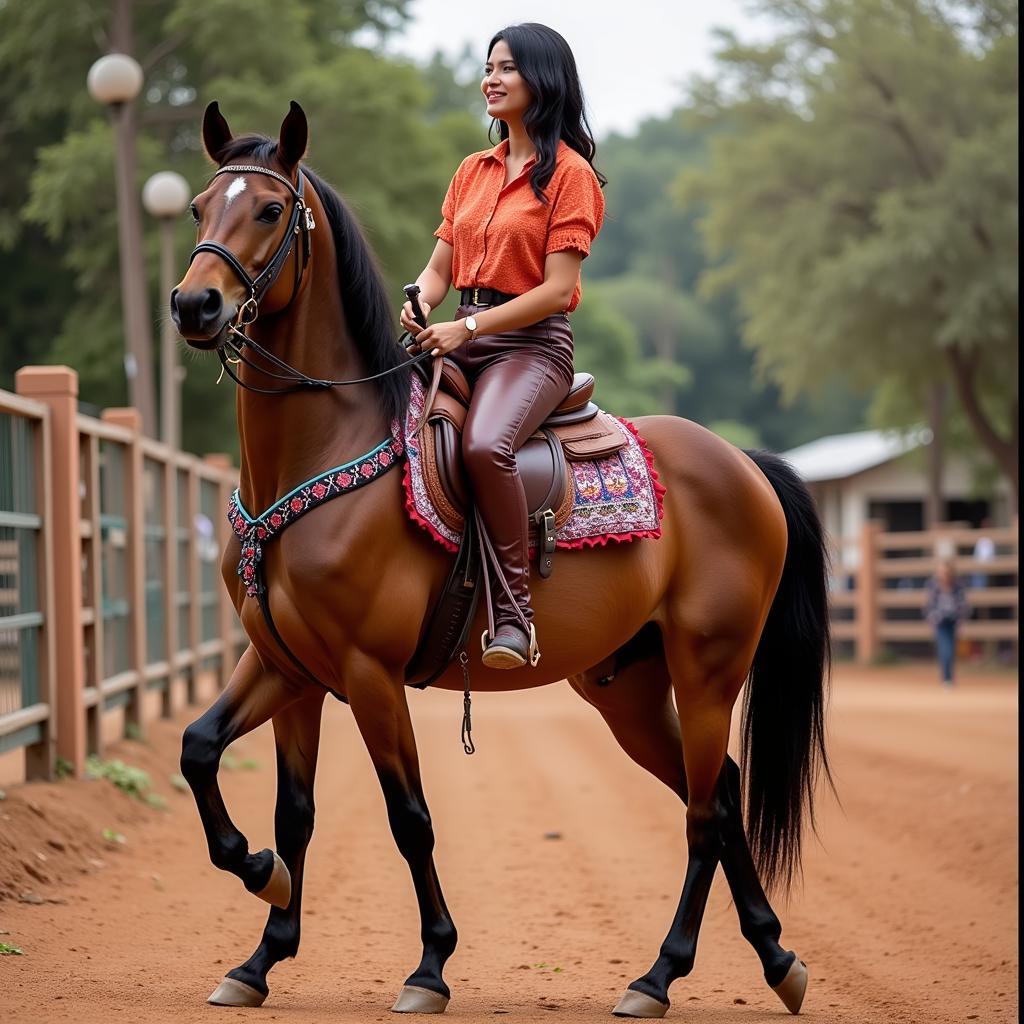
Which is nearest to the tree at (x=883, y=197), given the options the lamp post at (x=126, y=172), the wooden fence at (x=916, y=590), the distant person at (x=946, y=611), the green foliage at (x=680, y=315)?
the wooden fence at (x=916, y=590)

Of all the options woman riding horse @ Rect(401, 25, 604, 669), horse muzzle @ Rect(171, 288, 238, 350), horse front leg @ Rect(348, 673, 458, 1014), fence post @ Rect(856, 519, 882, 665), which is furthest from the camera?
fence post @ Rect(856, 519, 882, 665)

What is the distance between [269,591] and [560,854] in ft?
14.2

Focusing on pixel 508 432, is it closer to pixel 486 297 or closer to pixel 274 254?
pixel 486 297

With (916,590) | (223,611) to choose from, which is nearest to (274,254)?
(223,611)

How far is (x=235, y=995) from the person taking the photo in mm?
4941

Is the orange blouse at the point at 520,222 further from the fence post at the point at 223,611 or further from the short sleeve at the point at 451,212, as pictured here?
the fence post at the point at 223,611

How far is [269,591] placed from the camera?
4.90 meters

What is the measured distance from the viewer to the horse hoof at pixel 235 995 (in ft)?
16.1

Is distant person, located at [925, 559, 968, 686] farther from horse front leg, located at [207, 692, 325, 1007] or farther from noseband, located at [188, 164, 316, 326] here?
noseband, located at [188, 164, 316, 326]

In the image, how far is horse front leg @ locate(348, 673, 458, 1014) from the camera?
15.8 ft

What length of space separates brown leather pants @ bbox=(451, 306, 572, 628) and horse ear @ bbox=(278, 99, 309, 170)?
Answer: 84cm

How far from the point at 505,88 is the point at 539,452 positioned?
4.18ft

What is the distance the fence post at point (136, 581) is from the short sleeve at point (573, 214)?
6.70m

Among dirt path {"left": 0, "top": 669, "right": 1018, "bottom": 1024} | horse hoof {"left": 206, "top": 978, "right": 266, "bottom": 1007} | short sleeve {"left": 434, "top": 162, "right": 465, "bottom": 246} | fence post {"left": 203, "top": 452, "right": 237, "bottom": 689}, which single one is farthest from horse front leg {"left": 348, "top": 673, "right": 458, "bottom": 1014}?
fence post {"left": 203, "top": 452, "right": 237, "bottom": 689}
